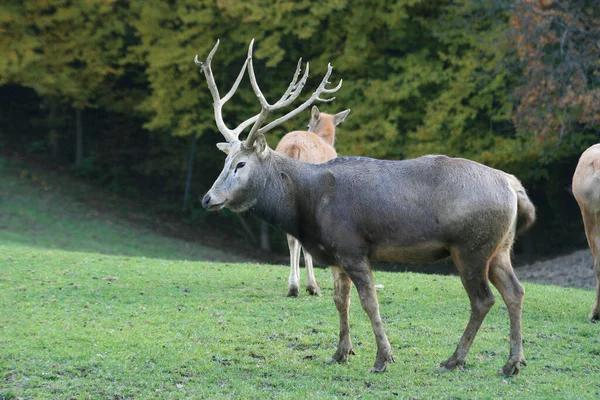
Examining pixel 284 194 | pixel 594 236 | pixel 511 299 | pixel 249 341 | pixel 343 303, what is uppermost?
pixel 284 194

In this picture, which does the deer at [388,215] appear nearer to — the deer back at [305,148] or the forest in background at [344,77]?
the deer back at [305,148]

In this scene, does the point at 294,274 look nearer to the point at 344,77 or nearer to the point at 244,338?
the point at 244,338

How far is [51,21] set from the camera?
24.6m

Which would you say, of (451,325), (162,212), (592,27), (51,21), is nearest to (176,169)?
(162,212)

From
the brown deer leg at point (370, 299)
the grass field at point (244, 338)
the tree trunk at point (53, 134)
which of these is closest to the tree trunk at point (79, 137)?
the tree trunk at point (53, 134)

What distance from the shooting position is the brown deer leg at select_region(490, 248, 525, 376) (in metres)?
7.43

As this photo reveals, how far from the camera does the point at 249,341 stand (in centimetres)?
861

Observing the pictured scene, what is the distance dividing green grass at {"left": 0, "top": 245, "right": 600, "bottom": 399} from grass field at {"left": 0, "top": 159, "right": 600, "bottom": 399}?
0.02 m

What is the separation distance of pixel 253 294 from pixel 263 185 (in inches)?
143

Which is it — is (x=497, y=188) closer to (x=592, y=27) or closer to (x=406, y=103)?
(x=592, y=27)

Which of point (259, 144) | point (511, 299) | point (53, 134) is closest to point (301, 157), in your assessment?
point (259, 144)

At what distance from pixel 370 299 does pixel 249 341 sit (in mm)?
1715

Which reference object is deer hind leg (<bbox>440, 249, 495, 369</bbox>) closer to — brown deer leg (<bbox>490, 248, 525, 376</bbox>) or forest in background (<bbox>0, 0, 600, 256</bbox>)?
brown deer leg (<bbox>490, 248, 525, 376</bbox>)

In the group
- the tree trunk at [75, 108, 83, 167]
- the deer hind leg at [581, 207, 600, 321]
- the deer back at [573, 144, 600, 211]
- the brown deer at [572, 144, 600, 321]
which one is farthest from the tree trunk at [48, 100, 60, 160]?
the deer hind leg at [581, 207, 600, 321]
